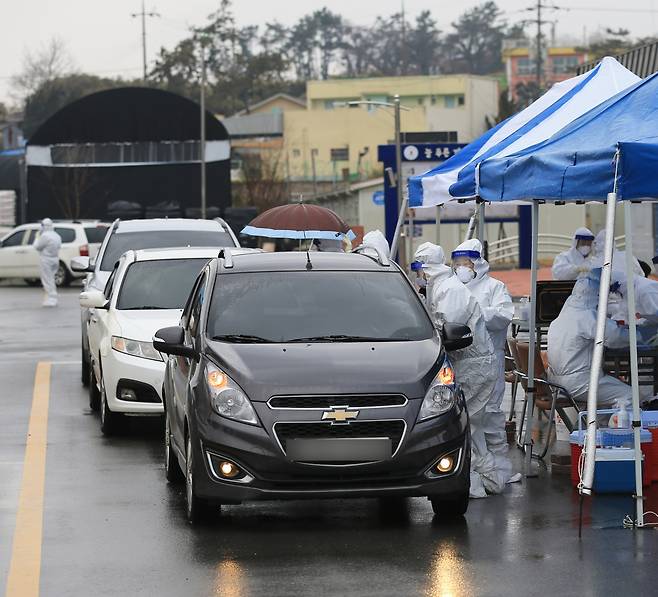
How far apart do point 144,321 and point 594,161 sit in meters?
5.41

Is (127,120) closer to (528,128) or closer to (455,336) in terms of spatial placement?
(528,128)

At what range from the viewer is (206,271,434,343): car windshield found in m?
8.99

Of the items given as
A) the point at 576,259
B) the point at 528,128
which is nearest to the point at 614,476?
the point at 528,128

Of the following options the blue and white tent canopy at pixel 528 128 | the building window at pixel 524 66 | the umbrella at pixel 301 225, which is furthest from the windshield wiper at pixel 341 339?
the building window at pixel 524 66

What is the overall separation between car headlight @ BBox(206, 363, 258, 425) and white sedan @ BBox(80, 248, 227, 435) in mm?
4002

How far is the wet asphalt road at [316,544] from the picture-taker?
283 inches

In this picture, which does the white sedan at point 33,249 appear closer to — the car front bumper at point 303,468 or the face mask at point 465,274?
the face mask at point 465,274

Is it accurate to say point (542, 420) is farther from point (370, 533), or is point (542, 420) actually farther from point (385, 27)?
point (385, 27)

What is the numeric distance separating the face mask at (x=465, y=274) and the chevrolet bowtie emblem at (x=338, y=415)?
9.16ft

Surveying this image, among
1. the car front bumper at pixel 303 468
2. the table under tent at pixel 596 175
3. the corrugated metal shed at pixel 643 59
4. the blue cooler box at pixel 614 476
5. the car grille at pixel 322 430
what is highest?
the corrugated metal shed at pixel 643 59

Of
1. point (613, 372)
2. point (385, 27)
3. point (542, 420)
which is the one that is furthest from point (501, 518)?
point (385, 27)

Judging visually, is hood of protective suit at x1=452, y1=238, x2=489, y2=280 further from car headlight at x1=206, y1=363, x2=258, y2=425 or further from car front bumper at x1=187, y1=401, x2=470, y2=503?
car headlight at x1=206, y1=363, x2=258, y2=425

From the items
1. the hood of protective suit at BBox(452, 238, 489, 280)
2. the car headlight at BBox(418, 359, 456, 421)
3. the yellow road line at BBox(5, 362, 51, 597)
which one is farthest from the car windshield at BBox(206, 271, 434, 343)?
the yellow road line at BBox(5, 362, 51, 597)

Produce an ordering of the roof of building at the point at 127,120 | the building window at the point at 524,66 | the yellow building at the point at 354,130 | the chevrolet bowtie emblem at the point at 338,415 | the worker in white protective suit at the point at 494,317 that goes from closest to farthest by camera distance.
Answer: the chevrolet bowtie emblem at the point at 338,415 < the worker in white protective suit at the point at 494,317 < the roof of building at the point at 127,120 < the yellow building at the point at 354,130 < the building window at the point at 524,66
